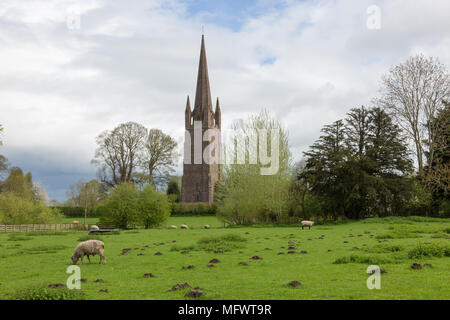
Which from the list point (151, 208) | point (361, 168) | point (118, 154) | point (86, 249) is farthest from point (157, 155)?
point (86, 249)

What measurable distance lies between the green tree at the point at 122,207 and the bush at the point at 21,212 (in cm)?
766

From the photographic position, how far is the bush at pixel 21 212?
147 feet

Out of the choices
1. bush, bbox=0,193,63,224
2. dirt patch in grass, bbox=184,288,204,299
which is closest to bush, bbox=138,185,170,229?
bush, bbox=0,193,63,224

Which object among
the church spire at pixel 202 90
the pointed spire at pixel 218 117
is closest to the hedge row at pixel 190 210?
the church spire at pixel 202 90

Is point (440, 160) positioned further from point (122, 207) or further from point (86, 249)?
point (86, 249)

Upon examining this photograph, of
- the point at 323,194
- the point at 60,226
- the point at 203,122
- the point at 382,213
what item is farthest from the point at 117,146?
the point at 382,213

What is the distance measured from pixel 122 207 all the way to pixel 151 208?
338cm

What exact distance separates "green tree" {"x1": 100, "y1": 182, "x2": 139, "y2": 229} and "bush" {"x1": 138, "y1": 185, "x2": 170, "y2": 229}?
66cm

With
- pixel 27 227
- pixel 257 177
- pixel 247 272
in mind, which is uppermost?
pixel 257 177

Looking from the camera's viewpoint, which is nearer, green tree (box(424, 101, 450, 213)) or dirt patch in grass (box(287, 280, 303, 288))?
dirt patch in grass (box(287, 280, 303, 288))

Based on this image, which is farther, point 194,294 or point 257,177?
point 257,177

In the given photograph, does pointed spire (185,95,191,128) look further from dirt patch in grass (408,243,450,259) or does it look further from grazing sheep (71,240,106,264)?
dirt patch in grass (408,243,450,259)

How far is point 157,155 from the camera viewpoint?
73125mm

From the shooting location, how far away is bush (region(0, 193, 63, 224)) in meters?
44.9
